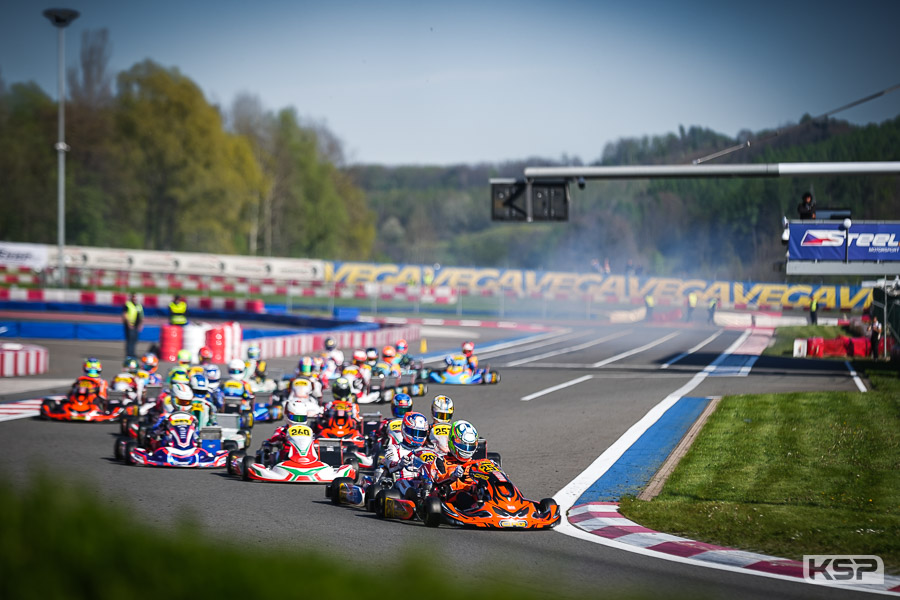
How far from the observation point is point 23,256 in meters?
48.5

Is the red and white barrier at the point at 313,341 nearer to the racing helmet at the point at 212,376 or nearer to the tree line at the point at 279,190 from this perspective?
the racing helmet at the point at 212,376

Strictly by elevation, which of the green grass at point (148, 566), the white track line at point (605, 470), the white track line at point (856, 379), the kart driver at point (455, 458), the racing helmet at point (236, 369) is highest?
the green grass at point (148, 566)

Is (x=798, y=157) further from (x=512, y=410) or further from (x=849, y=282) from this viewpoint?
(x=512, y=410)

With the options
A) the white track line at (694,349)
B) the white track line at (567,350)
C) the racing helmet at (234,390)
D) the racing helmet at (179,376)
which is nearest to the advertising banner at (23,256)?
the white track line at (567,350)

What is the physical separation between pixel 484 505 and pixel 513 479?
2548 millimetres

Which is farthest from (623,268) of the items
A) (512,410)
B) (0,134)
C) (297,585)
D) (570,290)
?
(297,585)

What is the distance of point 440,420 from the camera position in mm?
10727

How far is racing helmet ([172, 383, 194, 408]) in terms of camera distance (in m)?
13.2

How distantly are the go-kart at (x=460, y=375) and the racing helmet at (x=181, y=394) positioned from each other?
28.1ft

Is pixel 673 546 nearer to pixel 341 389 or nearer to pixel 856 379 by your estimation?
pixel 341 389

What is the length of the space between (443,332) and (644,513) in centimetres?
2949

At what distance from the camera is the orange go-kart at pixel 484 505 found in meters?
9.06

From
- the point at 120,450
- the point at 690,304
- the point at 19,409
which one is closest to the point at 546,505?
the point at 120,450

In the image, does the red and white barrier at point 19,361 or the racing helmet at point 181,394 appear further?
the red and white barrier at point 19,361
